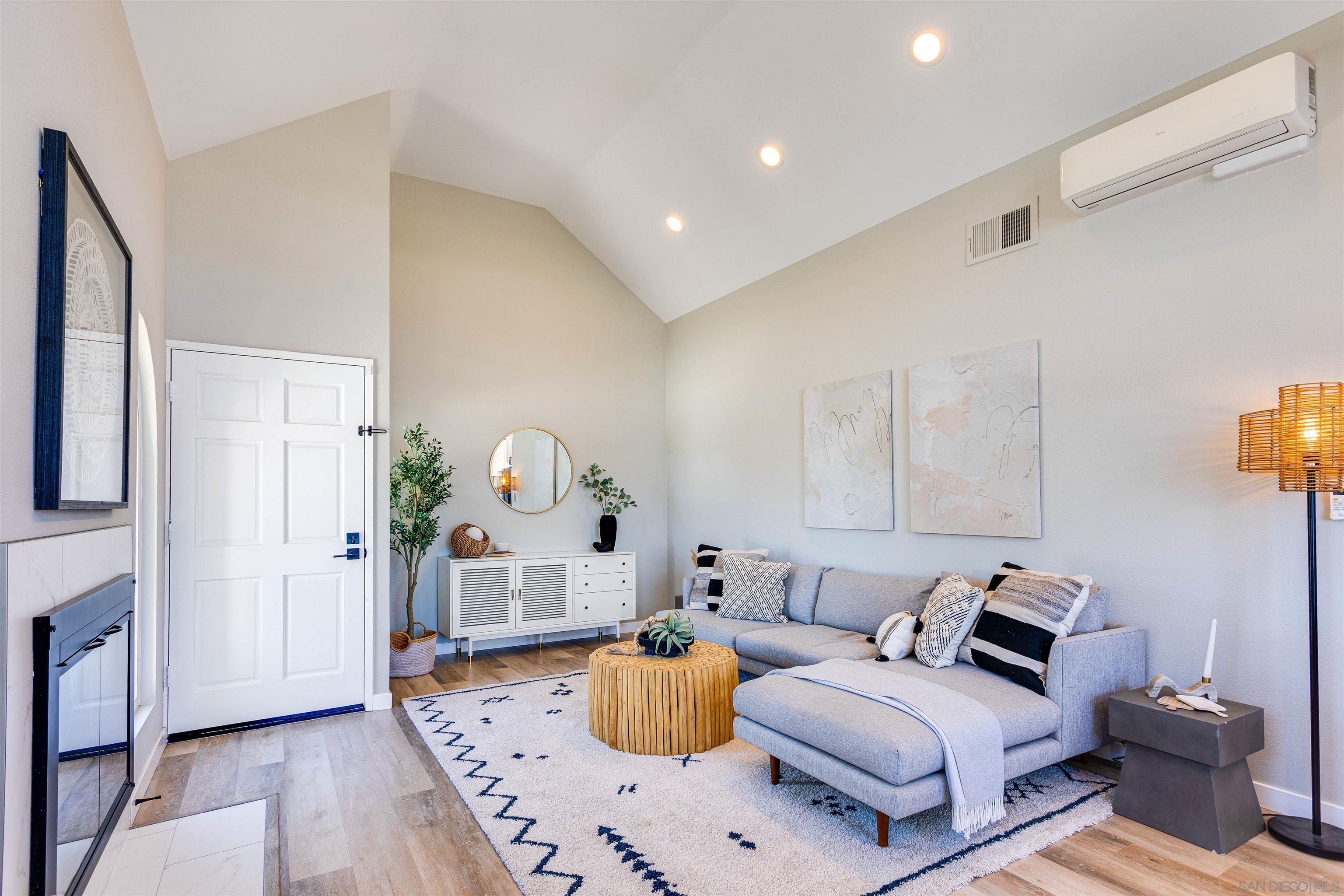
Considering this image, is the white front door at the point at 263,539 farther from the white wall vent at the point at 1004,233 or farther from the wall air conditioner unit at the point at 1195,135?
the wall air conditioner unit at the point at 1195,135

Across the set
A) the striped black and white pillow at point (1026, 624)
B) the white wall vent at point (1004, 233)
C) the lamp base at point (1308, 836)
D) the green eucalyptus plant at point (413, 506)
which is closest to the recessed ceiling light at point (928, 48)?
the white wall vent at point (1004, 233)

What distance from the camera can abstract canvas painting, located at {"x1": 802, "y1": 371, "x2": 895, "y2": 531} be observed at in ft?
14.1

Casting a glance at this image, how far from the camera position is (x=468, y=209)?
226 inches

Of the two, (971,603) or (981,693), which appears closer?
(981,693)

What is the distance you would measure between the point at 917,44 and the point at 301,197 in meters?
3.25

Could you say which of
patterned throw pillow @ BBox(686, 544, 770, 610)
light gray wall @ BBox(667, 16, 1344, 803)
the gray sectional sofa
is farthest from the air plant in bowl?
light gray wall @ BBox(667, 16, 1344, 803)

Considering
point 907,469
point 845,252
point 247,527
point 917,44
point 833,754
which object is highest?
point 917,44

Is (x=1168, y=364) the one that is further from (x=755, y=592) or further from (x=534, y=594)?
(x=534, y=594)

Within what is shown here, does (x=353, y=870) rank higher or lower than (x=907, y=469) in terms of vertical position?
lower

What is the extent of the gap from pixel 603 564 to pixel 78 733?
4271 millimetres

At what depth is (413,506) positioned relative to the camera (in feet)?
16.5

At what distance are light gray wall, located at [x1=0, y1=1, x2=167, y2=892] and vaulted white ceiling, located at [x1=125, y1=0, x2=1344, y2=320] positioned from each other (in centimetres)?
63

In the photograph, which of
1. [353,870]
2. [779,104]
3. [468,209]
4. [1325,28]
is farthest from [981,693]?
[468,209]

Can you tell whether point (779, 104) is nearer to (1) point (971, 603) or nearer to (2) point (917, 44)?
(2) point (917, 44)
